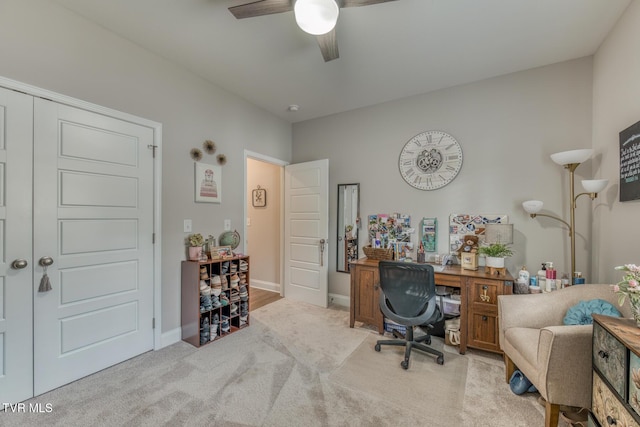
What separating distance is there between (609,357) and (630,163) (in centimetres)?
138

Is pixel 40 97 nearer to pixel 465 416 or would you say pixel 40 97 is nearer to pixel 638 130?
pixel 465 416

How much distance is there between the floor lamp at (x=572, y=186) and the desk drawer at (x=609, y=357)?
117 cm

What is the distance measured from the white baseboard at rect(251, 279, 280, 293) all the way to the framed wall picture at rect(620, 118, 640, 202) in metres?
3.96

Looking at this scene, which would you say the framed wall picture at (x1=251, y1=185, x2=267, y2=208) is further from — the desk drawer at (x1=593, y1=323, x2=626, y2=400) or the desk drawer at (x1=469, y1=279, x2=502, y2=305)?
the desk drawer at (x1=593, y1=323, x2=626, y2=400)

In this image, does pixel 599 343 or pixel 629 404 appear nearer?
pixel 629 404

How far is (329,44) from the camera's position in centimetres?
182

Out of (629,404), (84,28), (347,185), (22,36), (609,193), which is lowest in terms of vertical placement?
(629,404)

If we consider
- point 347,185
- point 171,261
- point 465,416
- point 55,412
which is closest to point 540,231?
point 465,416

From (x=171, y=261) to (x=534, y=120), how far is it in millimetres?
3853

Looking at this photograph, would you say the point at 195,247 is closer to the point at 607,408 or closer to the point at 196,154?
the point at 196,154

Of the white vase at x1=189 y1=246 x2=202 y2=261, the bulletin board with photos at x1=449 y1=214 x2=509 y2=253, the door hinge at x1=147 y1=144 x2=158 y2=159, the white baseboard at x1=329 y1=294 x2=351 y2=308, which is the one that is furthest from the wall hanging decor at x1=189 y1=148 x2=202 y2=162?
the bulletin board with photos at x1=449 y1=214 x2=509 y2=253

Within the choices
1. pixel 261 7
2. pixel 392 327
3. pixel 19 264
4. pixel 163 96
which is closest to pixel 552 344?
pixel 392 327

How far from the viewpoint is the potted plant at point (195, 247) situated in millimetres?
2611

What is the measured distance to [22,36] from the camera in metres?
1.72
